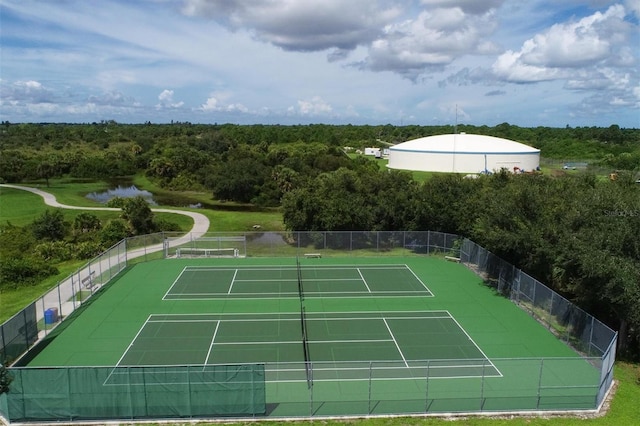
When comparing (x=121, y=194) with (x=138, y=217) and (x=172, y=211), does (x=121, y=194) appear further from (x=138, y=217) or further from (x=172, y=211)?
(x=138, y=217)

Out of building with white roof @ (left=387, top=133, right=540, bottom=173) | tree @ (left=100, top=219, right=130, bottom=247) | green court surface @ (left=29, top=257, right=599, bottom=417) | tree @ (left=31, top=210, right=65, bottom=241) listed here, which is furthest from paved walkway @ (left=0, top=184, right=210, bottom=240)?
building with white roof @ (left=387, top=133, right=540, bottom=173)

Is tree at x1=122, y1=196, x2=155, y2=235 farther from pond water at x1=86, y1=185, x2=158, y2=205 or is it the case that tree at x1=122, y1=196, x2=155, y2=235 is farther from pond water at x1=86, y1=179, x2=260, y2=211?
pond water at x1=86, y1=185, x2=158, y2=205


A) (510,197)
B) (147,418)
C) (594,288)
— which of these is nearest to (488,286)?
(510,197)

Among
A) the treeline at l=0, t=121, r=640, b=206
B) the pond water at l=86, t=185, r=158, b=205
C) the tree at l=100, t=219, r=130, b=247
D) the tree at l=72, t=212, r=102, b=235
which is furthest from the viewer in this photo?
the pond water at l=86, t=185, r=158, b=205

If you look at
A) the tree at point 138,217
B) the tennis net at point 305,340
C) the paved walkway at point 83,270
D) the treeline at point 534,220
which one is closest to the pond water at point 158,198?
the paved walkway at point 83,270

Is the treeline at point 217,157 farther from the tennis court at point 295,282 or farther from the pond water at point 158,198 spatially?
the tennis court at point 295,282

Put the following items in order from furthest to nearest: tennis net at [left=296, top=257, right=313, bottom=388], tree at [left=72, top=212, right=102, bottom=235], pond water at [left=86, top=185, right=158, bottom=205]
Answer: pond water at [left=86, top=185, right=158, bottom=205]
tree at [left=72, top=212, right=102, bottom=235]
tennis net at [left=296, top=257, right=313, bottom=388]

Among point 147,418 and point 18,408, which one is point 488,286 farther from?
point 18,408

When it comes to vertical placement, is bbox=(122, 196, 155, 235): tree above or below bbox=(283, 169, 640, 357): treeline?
below
